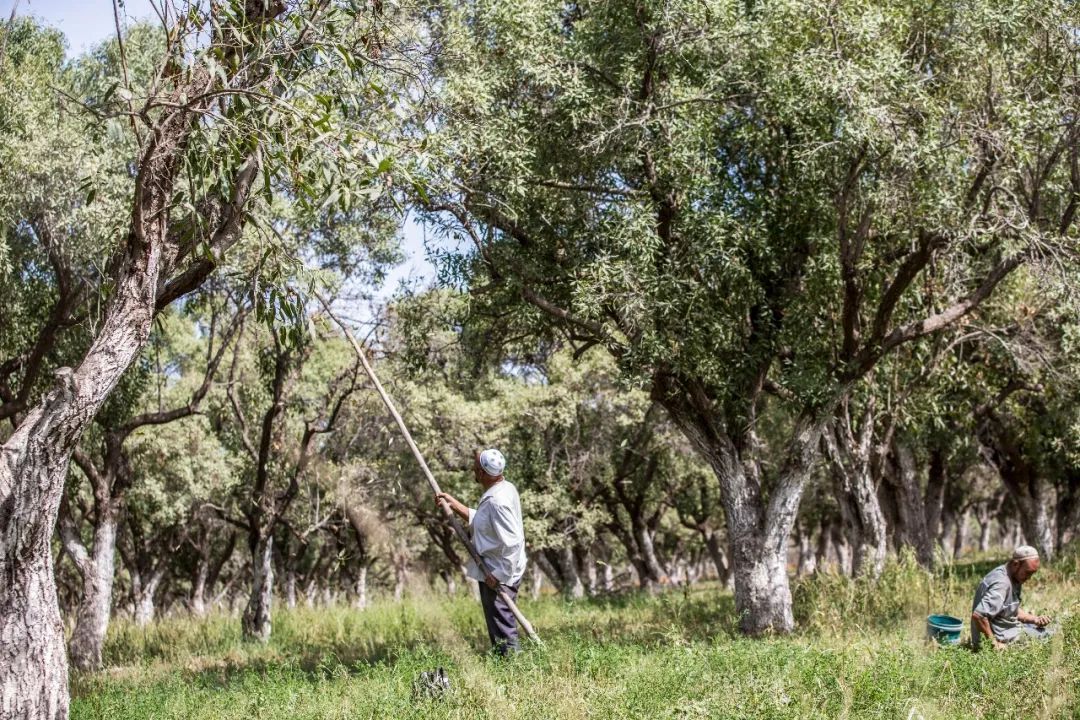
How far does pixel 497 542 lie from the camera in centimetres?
777

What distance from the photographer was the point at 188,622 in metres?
16.6

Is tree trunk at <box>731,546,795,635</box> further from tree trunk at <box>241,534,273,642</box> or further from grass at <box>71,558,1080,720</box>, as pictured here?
tree trunk at <box>241,534,273,642</box>

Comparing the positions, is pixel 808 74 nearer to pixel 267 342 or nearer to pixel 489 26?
pixel 489 26

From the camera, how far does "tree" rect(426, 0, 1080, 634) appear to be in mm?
10352

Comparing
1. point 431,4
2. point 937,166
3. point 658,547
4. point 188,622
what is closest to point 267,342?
point 188,622

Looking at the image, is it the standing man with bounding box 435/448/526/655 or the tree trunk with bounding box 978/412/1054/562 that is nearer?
the standing man with bounding box 435/448/526/655

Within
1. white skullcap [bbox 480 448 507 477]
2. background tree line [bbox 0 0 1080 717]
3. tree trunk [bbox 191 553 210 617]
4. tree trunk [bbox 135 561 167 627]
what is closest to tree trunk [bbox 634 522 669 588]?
background tree line [bbox 0 0 1080 717]

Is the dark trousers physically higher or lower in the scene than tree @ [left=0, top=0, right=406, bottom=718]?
lower

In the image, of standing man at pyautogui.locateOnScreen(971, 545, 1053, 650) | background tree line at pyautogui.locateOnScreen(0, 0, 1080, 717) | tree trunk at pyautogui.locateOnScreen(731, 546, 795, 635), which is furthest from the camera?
tree trunk at pyautogui.locateOnScreen(731, 546, 795, 635)

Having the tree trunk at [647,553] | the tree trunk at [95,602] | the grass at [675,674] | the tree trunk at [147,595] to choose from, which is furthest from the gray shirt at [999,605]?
the tree trunk at [147,595]

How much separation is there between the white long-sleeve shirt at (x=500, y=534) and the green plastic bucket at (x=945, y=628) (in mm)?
4116

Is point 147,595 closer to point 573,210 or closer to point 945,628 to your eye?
point 573,210

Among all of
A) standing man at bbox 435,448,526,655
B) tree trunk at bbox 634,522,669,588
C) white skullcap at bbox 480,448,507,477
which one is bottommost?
tree trunk at bbox 634,522,669,588

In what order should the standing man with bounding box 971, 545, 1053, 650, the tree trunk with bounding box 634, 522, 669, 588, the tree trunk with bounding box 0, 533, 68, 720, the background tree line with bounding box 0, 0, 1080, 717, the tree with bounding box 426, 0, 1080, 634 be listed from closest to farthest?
1. the tree trunk with bounding box 0, 533, 68, 720
2. the background tree line with bounding box 0, 0, 1080, 717
3. the standing man with bounding box 971, 545, 1053, 650
4. the tree with bounding box 426, 0, 1080, 634
5. the tree trunk with bounding box 634, 522, 669, 588
